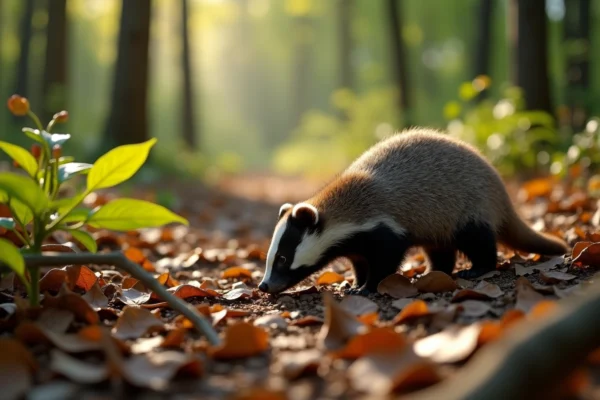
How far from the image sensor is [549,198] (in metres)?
7.03

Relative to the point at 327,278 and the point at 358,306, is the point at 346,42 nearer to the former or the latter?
the point at 327,278

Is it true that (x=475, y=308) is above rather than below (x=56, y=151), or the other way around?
below

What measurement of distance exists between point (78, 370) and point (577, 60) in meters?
18.1

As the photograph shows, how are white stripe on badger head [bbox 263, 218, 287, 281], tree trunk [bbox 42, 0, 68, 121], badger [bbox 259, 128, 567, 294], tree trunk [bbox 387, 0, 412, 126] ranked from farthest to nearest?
tree trunk [bbox 387, 0, 412, 126]
tree trunk [bbox 42, 0, 68, 121]
badger [bbox 259, 128, 567, 294]
white stripe on badger head [bbox 263, 218, 287, 281]

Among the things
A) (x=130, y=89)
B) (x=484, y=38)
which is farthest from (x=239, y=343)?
(x=484, y=38)

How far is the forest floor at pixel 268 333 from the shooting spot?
7.09 feet

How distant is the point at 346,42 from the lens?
1375 inches

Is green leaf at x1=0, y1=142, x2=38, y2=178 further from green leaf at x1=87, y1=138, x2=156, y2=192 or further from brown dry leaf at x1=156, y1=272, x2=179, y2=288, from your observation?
brown dry leaf at x1=156, y1=272, x2=179, y2=288

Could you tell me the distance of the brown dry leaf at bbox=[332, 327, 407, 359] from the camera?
7.57 feet

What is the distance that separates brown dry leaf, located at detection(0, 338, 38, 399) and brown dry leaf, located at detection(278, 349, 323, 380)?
0.89 metres

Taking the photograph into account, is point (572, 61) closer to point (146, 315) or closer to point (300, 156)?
point (300, 156)

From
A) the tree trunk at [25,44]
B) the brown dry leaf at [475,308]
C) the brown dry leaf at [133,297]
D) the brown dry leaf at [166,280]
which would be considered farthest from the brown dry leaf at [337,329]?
the tree trunk at [25,44]

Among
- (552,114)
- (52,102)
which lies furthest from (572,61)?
(52,102)

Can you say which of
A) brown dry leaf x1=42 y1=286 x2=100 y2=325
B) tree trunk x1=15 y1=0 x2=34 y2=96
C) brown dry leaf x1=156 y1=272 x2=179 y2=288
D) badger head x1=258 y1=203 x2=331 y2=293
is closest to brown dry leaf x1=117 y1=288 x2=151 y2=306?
brown dry leaf x1=156 y1=272 x2=179 y2=288
